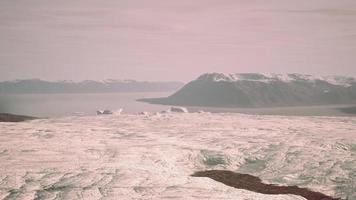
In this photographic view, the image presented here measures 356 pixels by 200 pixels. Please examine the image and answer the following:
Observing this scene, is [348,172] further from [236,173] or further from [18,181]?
[18,181]

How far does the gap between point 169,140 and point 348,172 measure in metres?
31.5

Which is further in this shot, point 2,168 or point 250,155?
point 250,155

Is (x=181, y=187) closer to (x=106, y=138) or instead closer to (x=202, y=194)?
(x=202, y=194)

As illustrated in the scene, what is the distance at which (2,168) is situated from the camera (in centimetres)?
4550

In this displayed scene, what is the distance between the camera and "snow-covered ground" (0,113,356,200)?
124 feet

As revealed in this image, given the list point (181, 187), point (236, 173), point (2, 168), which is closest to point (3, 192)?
point (2, 168)

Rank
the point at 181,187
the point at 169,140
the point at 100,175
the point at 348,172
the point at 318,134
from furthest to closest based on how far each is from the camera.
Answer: the point at 318,134
the point at 169,140
the point at 348,172
the point at 100,175
the point at 181,187

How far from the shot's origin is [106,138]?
7488cm

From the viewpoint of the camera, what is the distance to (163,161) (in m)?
53.0

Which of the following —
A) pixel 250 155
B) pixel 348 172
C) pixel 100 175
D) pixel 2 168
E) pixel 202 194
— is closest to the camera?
pixel 202 194

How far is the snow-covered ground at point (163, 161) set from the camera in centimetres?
3766

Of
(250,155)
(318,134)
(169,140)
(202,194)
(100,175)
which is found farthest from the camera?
(318,134)

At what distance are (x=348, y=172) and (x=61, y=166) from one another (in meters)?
34.4

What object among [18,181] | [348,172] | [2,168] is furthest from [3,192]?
[348,172]
